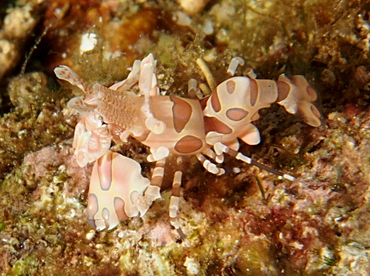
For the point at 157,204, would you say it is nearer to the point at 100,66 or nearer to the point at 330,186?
the point at 330,186

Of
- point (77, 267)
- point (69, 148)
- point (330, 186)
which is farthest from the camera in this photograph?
point (69, 148)

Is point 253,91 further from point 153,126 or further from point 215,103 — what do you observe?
point 153,126

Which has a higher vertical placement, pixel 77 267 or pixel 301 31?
pixel 301 31

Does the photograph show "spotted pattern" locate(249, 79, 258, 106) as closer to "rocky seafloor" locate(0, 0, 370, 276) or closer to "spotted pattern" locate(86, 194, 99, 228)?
"rocky seafloor" locate(0, 0, 370, 276)

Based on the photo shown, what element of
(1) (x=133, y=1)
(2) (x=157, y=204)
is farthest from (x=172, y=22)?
(2) (x=157, y=204)

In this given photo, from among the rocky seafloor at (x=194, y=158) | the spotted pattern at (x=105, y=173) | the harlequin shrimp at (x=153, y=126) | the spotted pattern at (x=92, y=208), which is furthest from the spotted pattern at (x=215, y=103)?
the spotted pattern at (x=92, y=208)

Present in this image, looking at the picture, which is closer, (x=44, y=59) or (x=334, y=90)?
(x=334, y=90)

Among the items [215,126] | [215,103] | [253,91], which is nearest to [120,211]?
[215,126]
